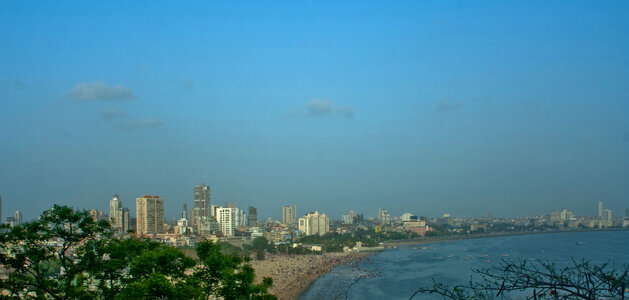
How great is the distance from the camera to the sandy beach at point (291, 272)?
20891mm

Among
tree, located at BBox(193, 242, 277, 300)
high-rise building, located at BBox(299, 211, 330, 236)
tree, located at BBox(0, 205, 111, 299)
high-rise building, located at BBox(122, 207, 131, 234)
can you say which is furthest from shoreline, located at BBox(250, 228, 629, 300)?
high-rise building, located at BBox(299, 211, 330, 236)

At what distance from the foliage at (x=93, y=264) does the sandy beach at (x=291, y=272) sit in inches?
524

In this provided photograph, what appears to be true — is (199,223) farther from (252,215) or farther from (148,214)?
(252,215)

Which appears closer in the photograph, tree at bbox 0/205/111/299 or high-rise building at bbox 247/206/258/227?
tree at bbox 0/205/111/299

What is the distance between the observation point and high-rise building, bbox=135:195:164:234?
152 ft

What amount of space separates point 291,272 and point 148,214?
24.5 meters

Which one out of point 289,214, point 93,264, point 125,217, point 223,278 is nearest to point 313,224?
point 125,217

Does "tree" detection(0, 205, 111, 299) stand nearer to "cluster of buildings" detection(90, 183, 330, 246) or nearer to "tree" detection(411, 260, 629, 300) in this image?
"tree" detection(411, 260, 629, 300)

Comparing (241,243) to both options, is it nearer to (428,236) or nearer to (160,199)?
(160,199)

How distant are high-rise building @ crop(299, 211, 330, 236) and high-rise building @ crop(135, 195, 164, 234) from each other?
760 inches

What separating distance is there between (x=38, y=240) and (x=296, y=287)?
667 inches

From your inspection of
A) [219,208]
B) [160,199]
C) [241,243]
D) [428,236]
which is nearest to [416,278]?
[241,243]

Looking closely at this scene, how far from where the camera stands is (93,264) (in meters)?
6.04

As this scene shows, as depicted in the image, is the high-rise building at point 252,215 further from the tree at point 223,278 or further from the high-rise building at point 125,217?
the tree at point 223,278
